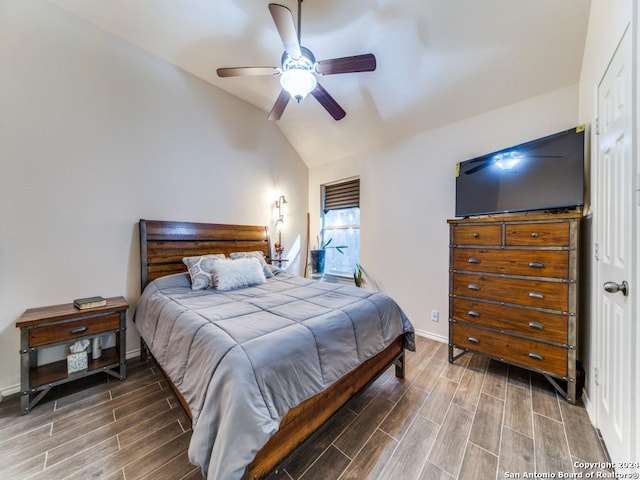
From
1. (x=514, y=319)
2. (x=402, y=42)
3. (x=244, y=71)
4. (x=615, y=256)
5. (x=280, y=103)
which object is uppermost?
(x=402, y=42)

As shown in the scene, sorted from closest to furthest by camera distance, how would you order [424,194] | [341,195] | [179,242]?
[179,242] < [424,194] < [341,195]

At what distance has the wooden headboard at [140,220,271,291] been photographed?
258 centimetres

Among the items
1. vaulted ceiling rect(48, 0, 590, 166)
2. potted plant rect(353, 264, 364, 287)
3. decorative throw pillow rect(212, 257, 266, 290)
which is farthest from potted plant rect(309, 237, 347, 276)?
vaulted ceiling rect(48, 0, 590, 166)

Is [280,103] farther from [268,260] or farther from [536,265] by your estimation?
[536,265]

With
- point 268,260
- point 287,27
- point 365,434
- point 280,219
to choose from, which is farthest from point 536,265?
point 280,219

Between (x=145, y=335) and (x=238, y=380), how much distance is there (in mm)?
1630

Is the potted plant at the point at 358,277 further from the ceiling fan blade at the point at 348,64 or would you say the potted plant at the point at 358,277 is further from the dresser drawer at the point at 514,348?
the ceiling fan blade at the point at 348,64

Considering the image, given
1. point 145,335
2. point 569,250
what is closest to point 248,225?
point 145,335

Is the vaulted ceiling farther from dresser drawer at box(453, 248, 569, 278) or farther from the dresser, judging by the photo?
dresser drawer at box(453, 248, 569, 278)

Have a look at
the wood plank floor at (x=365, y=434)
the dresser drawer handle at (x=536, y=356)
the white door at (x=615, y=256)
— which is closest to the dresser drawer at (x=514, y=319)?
the dresser drawer handle at (x=536, y=356)

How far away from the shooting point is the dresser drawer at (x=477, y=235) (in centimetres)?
212

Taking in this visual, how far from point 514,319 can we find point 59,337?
367 cm

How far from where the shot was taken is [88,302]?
205cm

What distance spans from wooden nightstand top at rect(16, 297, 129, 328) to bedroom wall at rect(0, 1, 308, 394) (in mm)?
124
